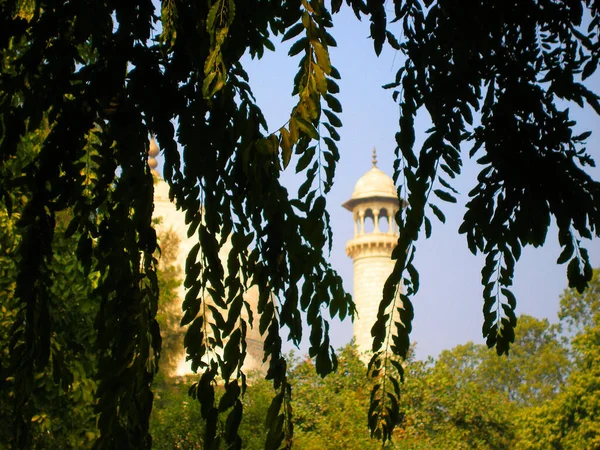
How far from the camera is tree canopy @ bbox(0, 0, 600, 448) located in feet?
8.98

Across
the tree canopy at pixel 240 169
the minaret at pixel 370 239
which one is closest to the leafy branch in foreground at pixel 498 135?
the tree canopy at pixel 240 169

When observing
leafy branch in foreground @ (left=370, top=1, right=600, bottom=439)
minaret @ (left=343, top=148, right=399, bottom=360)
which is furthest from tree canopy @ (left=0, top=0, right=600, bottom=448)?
minaret @ (left=343, top=148, right=399, bottom=360)

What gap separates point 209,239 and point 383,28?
919 mm

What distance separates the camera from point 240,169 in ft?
9.59

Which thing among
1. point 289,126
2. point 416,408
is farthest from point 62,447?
point 416,408

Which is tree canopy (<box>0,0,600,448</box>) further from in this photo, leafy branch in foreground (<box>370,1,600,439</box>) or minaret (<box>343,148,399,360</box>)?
minaret (<box>343,148,399,360</box>)

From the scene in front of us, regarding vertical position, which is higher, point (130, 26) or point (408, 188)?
point (130, 26)

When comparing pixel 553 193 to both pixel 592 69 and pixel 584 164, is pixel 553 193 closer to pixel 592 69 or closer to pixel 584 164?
pixel 584 164

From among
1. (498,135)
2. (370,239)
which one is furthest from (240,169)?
(370,239)

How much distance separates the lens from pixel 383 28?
3.09 meters

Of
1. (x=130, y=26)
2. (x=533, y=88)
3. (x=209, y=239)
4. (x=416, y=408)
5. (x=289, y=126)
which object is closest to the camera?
(x=289, y=126)

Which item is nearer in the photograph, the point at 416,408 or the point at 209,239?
the point at 209,239

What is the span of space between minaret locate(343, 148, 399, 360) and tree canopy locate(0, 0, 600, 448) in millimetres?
43304

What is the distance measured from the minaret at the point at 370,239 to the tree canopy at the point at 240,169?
→ 142 feet
